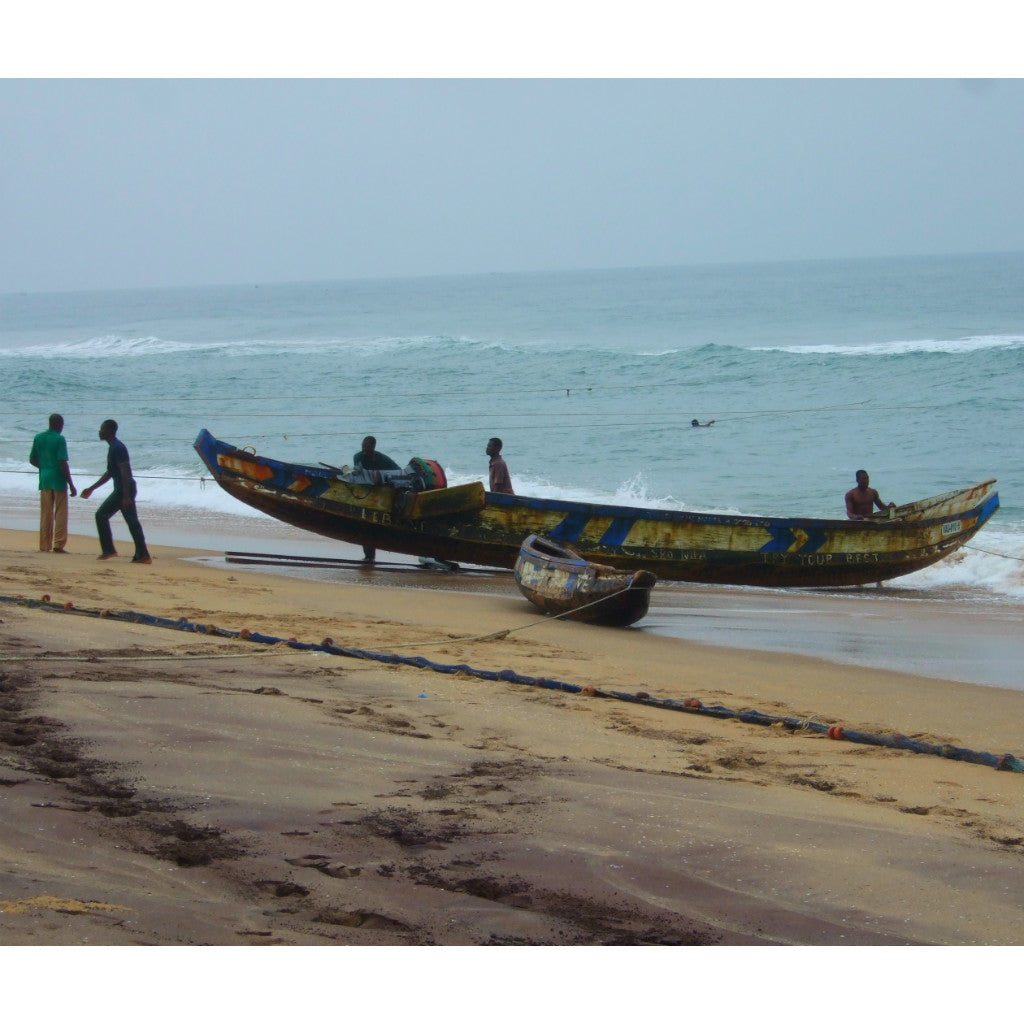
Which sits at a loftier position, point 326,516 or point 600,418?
point 600,418

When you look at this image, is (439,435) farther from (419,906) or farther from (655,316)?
(655,316)

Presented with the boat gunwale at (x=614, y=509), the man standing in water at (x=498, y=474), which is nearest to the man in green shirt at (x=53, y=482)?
the boat gunwale at (x=614, y=509)

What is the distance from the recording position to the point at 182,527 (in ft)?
51.3

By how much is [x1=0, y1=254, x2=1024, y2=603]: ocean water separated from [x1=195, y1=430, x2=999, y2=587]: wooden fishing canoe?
3.04 feet

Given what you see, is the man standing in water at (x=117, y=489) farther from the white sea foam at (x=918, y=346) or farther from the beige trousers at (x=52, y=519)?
the white sea foam at (x=918, y=346)

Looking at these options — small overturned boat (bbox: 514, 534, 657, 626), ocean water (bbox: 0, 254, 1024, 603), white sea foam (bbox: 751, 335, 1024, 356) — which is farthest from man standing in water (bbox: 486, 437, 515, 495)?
white sea foam (bbox: 751, 335, 1024, 356)

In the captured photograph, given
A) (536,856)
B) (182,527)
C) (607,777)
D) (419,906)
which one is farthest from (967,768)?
(182,527)

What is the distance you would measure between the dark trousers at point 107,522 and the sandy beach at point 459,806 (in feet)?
11.5

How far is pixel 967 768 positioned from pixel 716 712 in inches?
52.6

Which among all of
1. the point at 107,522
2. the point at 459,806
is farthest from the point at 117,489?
the point at 459,806

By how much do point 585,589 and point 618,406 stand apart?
23.6 m

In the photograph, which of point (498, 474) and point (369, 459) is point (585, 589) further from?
point (369, 459)

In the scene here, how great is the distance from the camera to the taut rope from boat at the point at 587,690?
5.66 meters

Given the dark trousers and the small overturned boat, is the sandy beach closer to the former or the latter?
the small overturned boat
